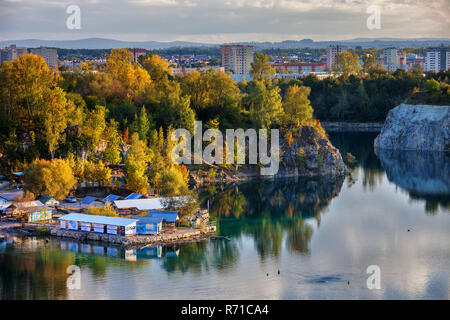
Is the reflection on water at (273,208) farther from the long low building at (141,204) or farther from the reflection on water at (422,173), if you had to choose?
the reflection on water at (422,173)

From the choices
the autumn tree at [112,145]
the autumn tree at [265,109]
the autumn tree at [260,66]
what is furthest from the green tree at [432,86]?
the autumn tree at [112,145]

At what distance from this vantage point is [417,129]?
39.8 meters

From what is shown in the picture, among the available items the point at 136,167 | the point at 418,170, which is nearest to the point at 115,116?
the point at 136,167

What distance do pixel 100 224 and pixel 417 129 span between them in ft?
83.8

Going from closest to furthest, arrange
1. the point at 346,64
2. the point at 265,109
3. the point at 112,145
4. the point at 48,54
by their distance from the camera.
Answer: the point at 112,145, the point at 265,109, the point at 346,64, the point at 48,54

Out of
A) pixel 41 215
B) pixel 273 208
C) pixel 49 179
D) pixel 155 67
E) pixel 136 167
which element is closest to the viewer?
pixel 41 215

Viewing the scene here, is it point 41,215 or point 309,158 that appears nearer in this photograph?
point 41,215

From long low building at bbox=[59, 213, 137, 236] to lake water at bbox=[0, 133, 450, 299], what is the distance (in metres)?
0.69

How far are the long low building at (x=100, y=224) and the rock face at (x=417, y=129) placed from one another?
80.9ft

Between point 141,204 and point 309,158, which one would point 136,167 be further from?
point 309,158

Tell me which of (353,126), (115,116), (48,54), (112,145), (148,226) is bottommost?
(148,226)

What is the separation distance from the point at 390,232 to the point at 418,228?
1.23 metres

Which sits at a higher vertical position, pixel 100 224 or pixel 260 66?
pixel 260 66

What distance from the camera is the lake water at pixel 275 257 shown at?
1562 cm
